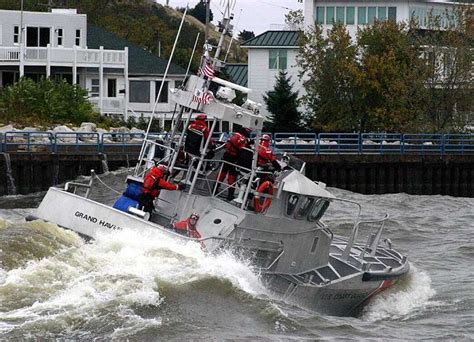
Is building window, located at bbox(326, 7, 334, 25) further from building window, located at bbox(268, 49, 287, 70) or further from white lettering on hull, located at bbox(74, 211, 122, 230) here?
white lettering on hull, located at bbox(74, 211, 122, 230)

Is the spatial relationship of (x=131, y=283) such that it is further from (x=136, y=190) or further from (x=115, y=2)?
(x=115, y=2)

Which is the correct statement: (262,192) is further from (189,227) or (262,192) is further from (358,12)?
(358,12)

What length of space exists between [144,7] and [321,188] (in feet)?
358

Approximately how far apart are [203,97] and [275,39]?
55211 mm

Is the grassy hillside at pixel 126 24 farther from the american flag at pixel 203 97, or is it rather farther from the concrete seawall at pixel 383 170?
the american flag at pixel 203 97

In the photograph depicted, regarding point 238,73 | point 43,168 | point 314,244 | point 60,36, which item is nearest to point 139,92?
point 60,36

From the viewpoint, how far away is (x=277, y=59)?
252ft

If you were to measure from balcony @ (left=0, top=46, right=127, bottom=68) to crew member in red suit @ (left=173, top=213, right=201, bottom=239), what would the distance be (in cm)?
4224

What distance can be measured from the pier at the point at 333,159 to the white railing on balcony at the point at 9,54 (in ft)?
50.6

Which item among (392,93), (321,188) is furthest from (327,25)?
(321,188)

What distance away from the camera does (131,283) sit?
20094 millimetres

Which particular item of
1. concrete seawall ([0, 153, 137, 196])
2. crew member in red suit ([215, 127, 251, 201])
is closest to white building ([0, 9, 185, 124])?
concrete seawall ([0, 153, 137, 196])

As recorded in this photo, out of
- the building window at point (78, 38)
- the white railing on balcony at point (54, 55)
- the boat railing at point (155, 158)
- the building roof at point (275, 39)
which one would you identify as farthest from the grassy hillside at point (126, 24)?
the boat railing at point (155, 158)

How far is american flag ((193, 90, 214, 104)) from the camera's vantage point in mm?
22625
